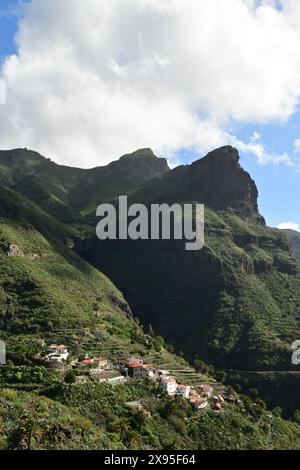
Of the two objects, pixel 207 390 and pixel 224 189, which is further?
pixel 224 189

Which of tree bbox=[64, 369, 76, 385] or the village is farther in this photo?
the village

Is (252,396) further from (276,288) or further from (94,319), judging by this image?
(276,288)

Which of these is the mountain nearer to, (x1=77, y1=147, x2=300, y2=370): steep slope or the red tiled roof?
(x1=77, y1=147, x2=300, y2=370): steep slope

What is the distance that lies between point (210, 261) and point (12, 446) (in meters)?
124

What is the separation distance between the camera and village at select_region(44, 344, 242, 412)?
224ft

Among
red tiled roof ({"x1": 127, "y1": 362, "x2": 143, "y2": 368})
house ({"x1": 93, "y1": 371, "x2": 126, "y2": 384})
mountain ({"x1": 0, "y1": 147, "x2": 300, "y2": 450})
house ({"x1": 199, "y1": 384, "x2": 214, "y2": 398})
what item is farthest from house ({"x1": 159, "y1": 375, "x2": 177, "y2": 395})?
house ({"x1": 199, "y1": 384, "x2": 214, "y2": 398})

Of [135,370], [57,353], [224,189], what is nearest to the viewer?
[57,353]
